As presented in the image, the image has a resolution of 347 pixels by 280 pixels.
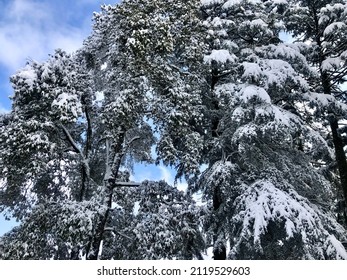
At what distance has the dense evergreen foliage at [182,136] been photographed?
8.48 m

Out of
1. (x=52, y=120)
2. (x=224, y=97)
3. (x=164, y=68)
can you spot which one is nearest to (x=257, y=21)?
(x=224, y=97)

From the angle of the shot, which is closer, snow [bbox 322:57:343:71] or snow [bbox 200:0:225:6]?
snow [bbox 200:0:225:6]

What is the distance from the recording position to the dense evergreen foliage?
848 centimetres

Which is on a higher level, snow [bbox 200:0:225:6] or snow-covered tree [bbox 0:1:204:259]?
snow [bbox 200:0:225:6]

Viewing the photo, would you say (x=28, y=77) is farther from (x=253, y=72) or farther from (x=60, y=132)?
(x=253, y=72)

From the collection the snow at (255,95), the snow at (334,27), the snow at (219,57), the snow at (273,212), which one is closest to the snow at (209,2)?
the snow at (219,57)

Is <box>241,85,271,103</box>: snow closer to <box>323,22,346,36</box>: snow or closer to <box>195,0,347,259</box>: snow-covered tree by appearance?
<box>195,0,347,259</box>: snow-covered tree

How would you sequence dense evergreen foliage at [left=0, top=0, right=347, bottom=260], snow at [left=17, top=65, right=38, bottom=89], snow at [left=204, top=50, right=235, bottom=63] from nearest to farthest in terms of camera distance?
dense evergreen foliage at [left=0, top=0, right=347, bottom=260] < snow at [left=17, top=65, right=38, bottom=89] < snow at [left=204, top=50, right=235, bottom=63]

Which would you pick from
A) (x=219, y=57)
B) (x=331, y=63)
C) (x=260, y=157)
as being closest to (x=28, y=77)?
(x=219, y=57)

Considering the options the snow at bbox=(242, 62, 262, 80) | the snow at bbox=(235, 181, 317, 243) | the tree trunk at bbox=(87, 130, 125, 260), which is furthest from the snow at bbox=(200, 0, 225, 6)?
the snow at bbox=(235, 181, 317, 243)

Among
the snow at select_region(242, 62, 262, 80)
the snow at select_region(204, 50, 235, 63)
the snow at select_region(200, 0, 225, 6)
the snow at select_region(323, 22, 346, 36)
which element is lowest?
the snow at select_region(242, 62, 262, 80)
